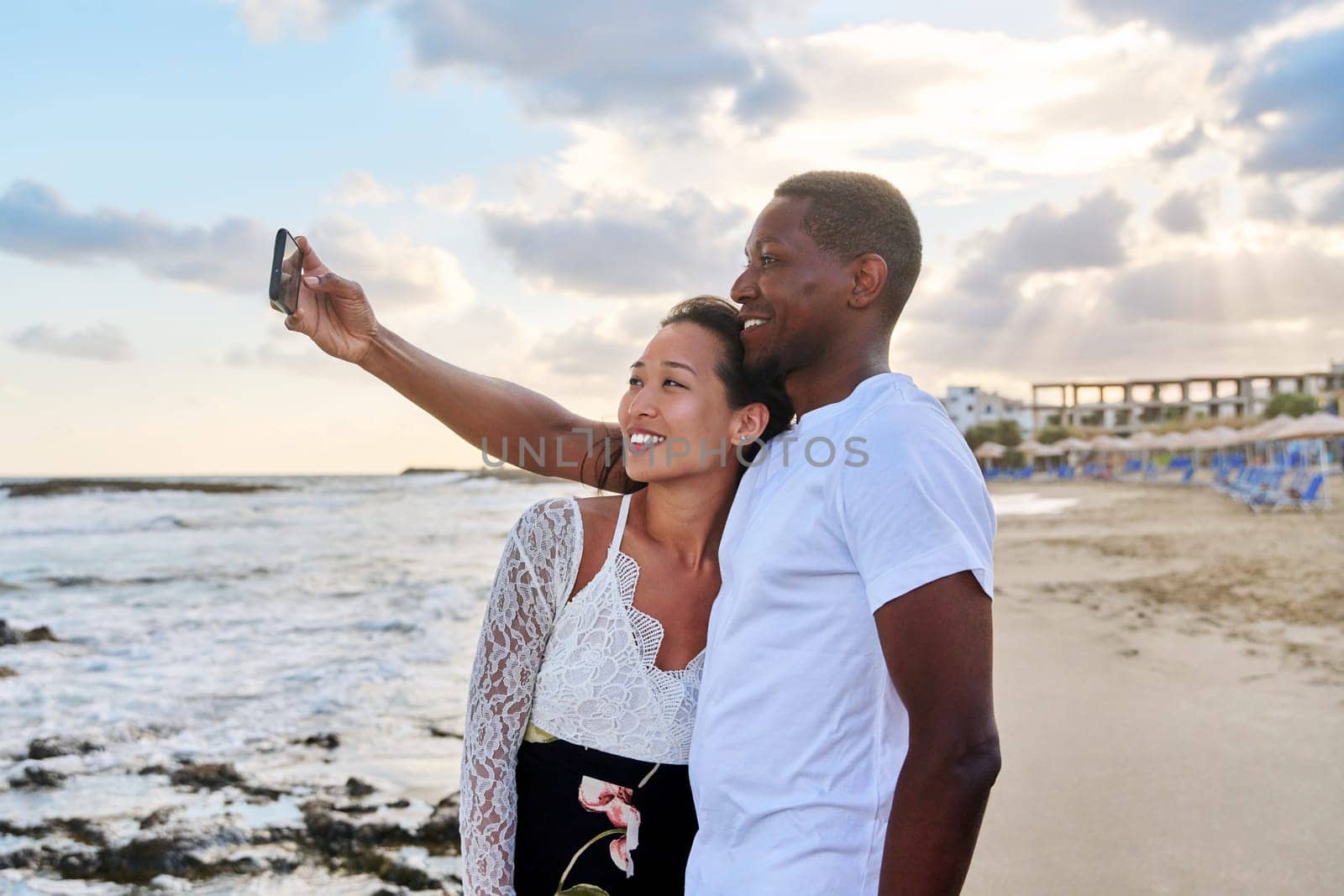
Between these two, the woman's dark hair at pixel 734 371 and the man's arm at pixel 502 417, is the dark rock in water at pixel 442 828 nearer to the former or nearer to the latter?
the man's arm at pixel 502 417

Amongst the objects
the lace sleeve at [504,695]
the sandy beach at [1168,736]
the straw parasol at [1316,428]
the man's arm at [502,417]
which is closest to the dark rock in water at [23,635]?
the sandy beach at [1168,736]

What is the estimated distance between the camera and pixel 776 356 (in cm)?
203

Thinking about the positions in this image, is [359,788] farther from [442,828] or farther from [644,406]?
[644,406]

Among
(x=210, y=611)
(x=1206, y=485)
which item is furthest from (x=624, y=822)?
(x=1206, y=485)

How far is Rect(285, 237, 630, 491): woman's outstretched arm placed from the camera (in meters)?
2.44

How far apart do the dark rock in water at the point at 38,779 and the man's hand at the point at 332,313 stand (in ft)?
15.1

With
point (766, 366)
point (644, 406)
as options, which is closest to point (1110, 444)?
point (644, 406)

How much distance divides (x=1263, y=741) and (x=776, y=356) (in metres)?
4.55

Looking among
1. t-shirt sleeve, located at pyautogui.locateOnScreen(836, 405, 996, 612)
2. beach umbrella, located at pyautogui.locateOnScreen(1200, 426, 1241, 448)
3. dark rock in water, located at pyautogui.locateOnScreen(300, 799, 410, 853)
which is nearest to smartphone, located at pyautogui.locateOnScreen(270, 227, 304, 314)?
t-shirt sleeve, located at pyautogui.locateOnScreen(836, 405, 996, 612)

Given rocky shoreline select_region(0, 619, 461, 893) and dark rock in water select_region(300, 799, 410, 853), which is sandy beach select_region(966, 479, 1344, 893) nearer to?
rocky shoreline select_region(0, 619, 461, 893)

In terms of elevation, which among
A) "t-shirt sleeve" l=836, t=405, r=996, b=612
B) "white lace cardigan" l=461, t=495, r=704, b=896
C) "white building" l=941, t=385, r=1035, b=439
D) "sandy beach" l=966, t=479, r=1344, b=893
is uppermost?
"white building" l=941, t=385, r=1035, b=439

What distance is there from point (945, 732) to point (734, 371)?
41.6 inches

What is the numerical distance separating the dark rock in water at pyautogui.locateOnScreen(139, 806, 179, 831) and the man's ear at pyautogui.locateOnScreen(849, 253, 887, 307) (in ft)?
15.2

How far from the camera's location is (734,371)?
91.4 inches
